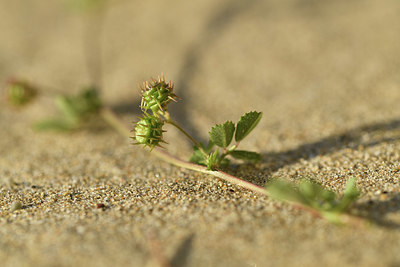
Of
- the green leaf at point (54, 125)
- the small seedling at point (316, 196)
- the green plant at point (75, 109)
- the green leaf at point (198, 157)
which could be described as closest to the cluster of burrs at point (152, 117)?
the green leaf at point (198, 157)

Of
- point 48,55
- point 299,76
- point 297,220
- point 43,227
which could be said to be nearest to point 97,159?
point 43,227

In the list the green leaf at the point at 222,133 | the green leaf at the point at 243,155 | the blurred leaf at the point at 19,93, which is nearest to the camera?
the green leaf at the point at 222,133

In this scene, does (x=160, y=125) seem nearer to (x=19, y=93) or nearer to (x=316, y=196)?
(x=316, y=196)

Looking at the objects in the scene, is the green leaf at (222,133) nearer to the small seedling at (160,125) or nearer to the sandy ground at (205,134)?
the small seedling at (160,125)

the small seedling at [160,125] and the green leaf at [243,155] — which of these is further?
the green leaf at [243,155]

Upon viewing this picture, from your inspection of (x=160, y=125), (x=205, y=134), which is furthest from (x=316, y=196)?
(x=205, y=134)

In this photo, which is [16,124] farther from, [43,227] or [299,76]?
[299,76]

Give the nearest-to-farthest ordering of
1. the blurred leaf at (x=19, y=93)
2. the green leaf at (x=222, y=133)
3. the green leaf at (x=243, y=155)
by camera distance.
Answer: the green leaf at (x=222, y=133)
the green leaf at (x=243, y=155)
the blurred leaf at (x=19, y=93)

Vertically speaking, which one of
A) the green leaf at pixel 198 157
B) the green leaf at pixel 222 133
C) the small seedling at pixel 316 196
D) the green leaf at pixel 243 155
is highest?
the green leaf at pixel 222 133
